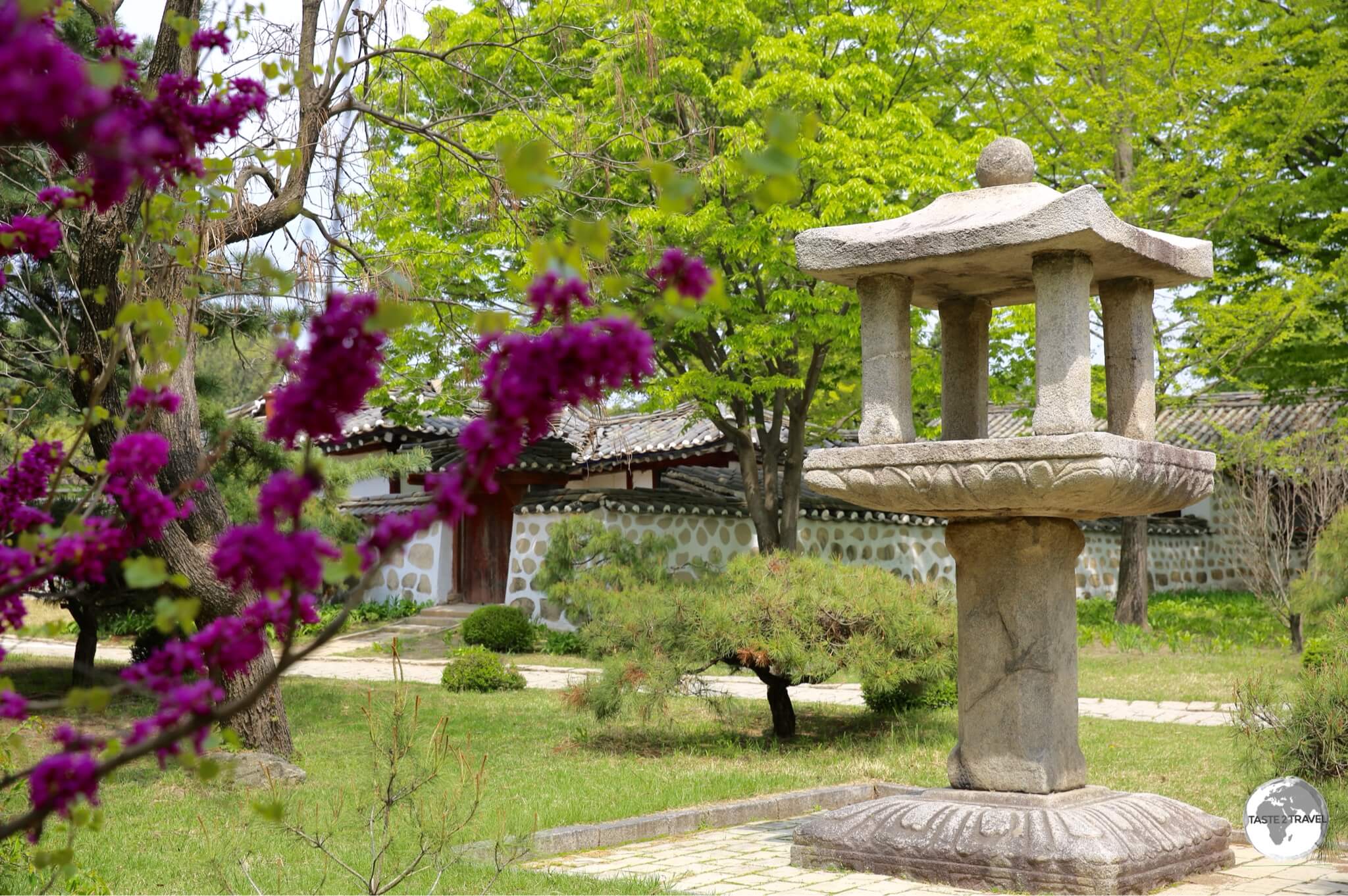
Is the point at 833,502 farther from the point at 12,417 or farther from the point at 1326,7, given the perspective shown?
the point at 12,417

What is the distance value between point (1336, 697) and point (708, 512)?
12581 mm

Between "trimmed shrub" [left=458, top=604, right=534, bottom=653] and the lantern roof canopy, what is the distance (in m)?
11.0

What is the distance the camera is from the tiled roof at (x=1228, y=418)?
1964 centimetres

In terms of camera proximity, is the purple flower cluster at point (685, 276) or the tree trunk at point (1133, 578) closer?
the purple flower cluster at point (685, 276)

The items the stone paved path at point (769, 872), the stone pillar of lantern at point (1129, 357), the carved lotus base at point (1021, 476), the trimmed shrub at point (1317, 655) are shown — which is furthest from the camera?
the trimmed shrub at point (1317, 655)

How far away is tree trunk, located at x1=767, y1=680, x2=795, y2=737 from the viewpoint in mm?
9414

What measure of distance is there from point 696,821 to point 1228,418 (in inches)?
789

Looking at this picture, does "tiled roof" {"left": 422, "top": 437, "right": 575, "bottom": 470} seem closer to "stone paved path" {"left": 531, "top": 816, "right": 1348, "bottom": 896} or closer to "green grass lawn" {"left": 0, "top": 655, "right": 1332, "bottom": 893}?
"green grass lawn" {"left": 0, "top": 655, "right": 1332, "bottom": 893}

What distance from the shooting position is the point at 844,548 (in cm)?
1962

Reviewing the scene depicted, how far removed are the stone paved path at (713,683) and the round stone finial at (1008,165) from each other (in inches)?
159

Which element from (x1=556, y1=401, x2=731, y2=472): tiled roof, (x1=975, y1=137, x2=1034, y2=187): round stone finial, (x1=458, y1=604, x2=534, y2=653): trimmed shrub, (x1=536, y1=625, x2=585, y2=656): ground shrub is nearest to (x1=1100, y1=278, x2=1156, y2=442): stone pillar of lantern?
(x1=975, y1=137, x2=1034, y2=187): round stone finial

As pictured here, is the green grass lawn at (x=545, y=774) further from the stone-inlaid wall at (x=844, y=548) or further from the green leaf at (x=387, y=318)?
the stone-inlaid wall at (x=844, y=548)

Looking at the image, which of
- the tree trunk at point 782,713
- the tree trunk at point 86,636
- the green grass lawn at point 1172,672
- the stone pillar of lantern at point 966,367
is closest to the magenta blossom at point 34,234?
the stone pillar of lantern at point 966,367

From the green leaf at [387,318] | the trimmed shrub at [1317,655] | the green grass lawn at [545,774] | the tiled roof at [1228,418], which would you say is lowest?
the green grass lawn at [545,774]
